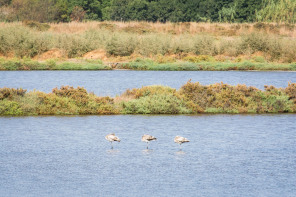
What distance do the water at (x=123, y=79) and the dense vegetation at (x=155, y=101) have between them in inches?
213

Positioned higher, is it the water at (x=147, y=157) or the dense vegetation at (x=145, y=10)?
the dense vegetation at (x=145, y=10)

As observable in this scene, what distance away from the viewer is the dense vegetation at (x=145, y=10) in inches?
3073

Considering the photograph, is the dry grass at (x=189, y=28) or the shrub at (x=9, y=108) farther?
the dry grass at (x=189, y=28)

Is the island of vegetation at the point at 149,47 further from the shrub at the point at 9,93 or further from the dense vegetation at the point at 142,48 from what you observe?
the shrub at the point at 9,93

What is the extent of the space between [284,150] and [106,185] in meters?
6.40

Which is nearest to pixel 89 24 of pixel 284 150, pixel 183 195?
pixel 284 150

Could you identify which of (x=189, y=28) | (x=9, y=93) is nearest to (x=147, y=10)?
(x=189, y=28)

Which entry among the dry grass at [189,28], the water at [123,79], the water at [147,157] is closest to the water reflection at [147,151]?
the water at [147,157]

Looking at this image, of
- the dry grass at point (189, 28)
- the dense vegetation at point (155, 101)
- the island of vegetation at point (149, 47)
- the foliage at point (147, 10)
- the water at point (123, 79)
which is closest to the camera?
the dense vegetation at point (155, 101)

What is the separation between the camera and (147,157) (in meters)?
15.8

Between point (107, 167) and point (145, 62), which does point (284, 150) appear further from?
point (145, 62)

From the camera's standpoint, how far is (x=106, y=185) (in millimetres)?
12992

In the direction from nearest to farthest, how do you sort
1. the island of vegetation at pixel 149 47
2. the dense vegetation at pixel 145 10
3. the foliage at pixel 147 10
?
1. the island of vegetation at pixel 149 47
2. the dense vegetation at pixel 145 10
3. the foliage at pixel 147 10

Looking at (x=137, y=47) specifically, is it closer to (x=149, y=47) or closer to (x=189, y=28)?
(x=149, y=47)
